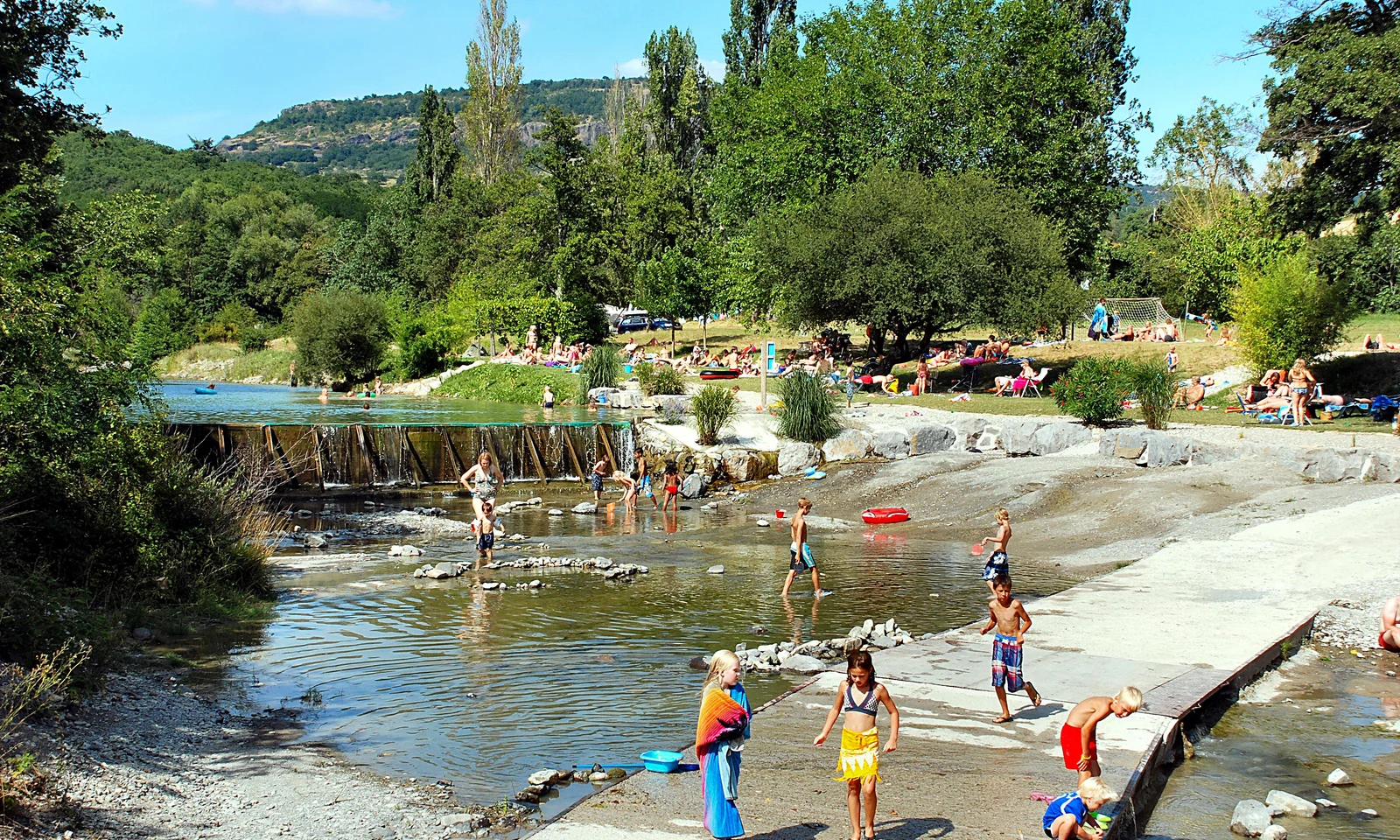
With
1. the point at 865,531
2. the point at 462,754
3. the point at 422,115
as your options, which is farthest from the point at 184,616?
the point at 422,115

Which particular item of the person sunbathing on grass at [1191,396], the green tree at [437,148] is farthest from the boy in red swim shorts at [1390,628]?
the green tree at [437,148]

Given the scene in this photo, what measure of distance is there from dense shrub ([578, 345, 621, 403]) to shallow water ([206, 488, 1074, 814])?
75.0ft

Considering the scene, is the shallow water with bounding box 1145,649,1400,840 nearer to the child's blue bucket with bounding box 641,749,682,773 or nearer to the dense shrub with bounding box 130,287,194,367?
the child's blue bucket with bounding box 641,749,682,773

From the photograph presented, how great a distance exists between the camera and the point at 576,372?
163 ft

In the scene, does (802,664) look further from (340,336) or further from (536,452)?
(340,336)

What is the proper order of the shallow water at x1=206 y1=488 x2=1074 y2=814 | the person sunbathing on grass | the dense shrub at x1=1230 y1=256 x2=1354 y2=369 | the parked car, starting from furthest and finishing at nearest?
1. the parked car
2. the person sunbathing on grass
3. the dense shrub at x1=1230 y1=256 x2=1354 y2=369
4. the shallow water at x1=206 y1=488 x2=1074 y2=814

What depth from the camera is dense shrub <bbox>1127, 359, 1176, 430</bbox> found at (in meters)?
25.2

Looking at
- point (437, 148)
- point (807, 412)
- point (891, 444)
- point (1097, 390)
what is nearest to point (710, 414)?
point (807, 412)

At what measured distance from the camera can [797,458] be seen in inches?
1111

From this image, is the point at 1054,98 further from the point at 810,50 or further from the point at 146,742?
the point at 146,742

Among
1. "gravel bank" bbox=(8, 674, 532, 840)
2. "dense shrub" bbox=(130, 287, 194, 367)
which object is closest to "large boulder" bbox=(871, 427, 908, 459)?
"gravel bank" bbox=(8, 674, 532, 840)

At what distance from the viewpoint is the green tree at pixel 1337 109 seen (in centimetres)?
2494

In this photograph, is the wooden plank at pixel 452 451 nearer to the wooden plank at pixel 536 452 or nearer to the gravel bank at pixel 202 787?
the wooden plank at pixel 536 452

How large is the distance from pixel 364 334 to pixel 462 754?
53138 millimetres
